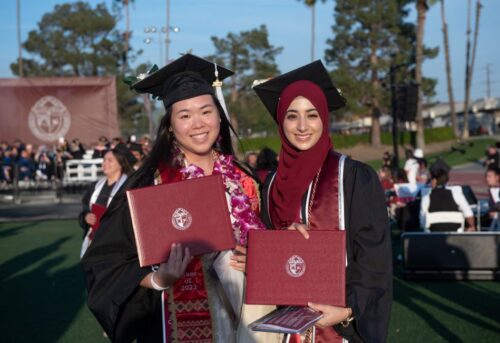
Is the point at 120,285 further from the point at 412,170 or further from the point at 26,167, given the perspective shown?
the point at 26,167

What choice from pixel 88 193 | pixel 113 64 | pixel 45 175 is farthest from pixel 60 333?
pixel 113 64

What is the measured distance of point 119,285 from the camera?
11.3 feet

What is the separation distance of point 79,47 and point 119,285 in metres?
61.0

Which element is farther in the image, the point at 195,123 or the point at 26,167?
A: the point at 26,167

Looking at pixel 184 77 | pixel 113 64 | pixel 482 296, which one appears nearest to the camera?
pixel 184 77

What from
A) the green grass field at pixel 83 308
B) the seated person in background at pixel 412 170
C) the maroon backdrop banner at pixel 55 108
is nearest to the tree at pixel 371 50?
the maroon backdrop banner at pixel 55 108

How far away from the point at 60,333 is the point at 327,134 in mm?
5509

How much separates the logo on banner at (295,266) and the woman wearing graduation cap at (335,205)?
128 millimetres

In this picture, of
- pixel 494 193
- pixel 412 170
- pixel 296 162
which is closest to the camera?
pixel 296 162

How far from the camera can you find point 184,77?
12.4ft

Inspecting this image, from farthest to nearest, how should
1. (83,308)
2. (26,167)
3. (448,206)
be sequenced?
(26,167) < (448,206) < (83,308)

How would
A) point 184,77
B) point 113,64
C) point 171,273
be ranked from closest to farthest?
point 171,273 → point 184,77 → point 113,64

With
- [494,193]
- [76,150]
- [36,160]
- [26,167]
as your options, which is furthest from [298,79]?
[36,160]

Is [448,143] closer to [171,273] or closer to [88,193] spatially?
[88,193]
